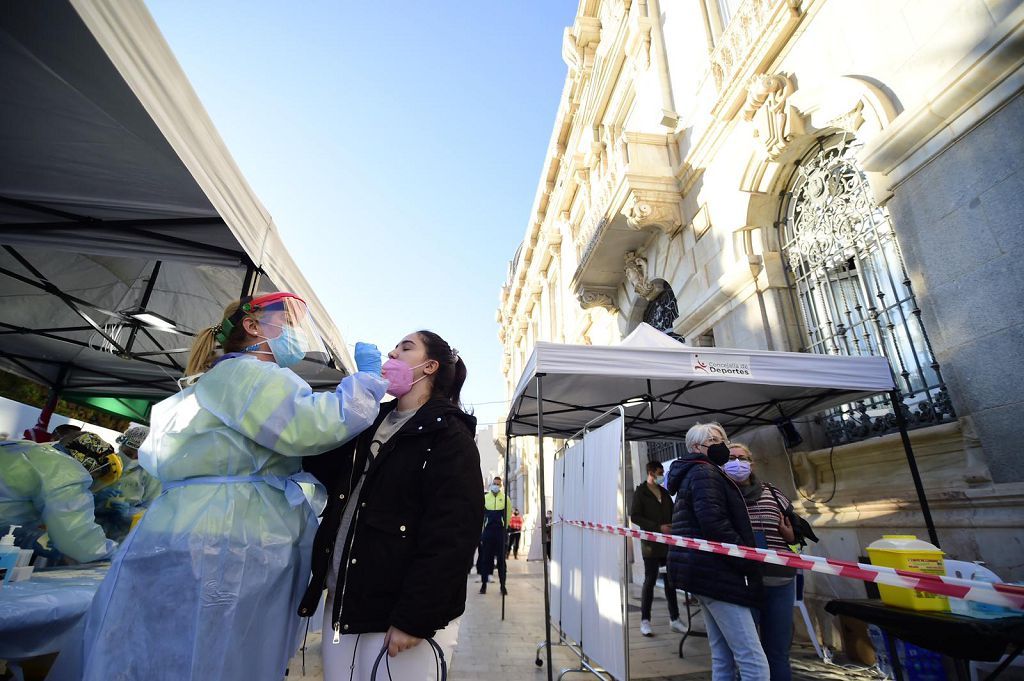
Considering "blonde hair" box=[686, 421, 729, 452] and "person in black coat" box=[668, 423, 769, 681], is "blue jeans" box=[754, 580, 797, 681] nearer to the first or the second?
"person in black coat" box=[668, 423, 769, 681]

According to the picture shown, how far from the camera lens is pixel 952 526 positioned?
402cm

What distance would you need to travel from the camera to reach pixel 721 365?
4.36 metres

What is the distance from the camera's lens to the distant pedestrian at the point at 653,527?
5824 millimetres

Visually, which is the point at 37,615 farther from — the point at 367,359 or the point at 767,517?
the point at 767,517

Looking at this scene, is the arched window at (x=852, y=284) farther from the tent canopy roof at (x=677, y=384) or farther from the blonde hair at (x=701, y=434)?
the blonde hair at (x=701, y=434)

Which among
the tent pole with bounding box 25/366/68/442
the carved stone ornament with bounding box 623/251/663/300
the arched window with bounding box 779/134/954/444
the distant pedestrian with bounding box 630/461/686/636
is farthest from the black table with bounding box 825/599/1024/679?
the tent pole with bounding box 25/366/68/442

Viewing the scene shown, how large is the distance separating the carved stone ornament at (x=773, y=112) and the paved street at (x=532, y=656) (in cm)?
589

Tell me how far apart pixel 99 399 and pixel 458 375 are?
8.31 m

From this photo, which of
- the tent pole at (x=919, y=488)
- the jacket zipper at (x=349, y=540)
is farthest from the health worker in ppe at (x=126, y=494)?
the tent pole at (x=919, y=488)

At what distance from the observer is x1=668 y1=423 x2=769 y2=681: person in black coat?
286cm

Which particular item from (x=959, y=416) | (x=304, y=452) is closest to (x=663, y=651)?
(x=959, y=416)

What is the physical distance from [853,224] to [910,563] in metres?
4.25

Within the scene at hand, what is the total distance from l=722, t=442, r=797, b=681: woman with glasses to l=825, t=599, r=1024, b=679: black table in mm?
678

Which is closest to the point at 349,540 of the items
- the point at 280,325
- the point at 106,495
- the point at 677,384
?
the point at 280,325
